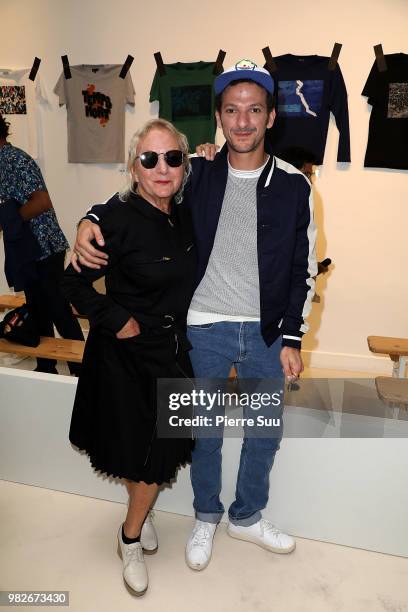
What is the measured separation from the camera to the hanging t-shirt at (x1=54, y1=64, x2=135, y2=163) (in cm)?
421

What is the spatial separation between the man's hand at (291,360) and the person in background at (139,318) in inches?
14.0

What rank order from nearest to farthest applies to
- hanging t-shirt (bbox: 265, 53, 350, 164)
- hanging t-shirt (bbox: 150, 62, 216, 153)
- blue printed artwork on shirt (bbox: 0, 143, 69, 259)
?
blue printed artwork on shirt (bbox: 0, 143, 69, 259) → hanging t-shirt (bbox: 265, 53, 350, 164) → hanging t-shirt (bbox: 150, 62, 216, 153)

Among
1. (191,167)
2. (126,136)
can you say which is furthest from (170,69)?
(191,167)

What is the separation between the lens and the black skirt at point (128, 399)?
1.66 meters

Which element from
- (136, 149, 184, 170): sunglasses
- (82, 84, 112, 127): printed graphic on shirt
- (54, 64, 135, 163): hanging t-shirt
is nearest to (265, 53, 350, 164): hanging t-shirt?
(54, 64, 135, 163): hanging t-shirt

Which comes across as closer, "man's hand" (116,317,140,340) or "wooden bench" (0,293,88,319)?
"man's hand" (116,317,140,340)

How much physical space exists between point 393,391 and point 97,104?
3.45 meters

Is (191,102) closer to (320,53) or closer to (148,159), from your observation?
(320,53)

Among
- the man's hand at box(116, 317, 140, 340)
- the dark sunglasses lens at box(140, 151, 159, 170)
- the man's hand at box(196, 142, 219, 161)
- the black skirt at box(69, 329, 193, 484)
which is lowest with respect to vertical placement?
the black skirt at box(69, 329, 193, 484)

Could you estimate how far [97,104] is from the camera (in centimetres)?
427

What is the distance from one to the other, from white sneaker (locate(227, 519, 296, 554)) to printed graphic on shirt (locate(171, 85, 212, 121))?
3187 millimetres

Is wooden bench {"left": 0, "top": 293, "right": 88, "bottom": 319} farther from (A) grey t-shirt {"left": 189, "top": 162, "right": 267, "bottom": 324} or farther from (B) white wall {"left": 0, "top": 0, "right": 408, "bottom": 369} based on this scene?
(A) grey t-shirt {"left": 189, "top": 162, "right": 267, "bottom": 324}

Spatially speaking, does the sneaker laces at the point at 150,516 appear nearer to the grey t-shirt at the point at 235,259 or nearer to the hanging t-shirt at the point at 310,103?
the grey t-shirt at the point at 235,259

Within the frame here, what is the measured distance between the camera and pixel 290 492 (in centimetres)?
208
